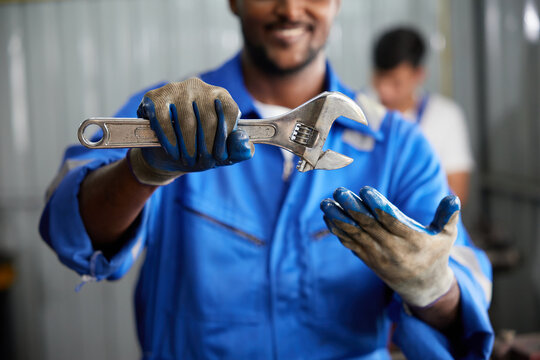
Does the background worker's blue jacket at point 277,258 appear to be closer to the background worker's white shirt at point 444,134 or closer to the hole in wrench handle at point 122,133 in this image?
the hole in wrench handle at point 122,133

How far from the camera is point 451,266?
982 millimetres

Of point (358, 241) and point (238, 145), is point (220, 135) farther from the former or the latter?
point (358, 241)

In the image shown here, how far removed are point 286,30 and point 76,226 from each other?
21.7 inches

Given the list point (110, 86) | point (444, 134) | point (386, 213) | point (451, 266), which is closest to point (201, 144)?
point (386, 213)

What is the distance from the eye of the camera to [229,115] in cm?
72

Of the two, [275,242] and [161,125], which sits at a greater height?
[161,125]

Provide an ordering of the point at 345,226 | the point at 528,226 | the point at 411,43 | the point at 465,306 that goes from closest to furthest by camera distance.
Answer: the point at 345,226, the point at 465,306, the point at 411,43, the point at 528,226

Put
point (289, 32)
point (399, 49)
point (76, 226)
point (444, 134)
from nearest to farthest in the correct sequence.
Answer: point (76, 226)
point (289, 32)
point (399, 49)
point (444, 134)

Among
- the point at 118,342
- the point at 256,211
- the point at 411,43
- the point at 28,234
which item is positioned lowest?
the point at 118,342

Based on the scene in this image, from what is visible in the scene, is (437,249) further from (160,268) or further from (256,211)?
(160,268)

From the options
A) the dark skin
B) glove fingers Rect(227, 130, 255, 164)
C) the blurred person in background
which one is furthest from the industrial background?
glove fingers Rect(227, 130, 255, 164)

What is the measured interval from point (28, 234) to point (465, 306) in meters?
3.35

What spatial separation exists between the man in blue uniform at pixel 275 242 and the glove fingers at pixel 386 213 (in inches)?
6.8

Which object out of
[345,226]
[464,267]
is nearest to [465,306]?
[464,267]
